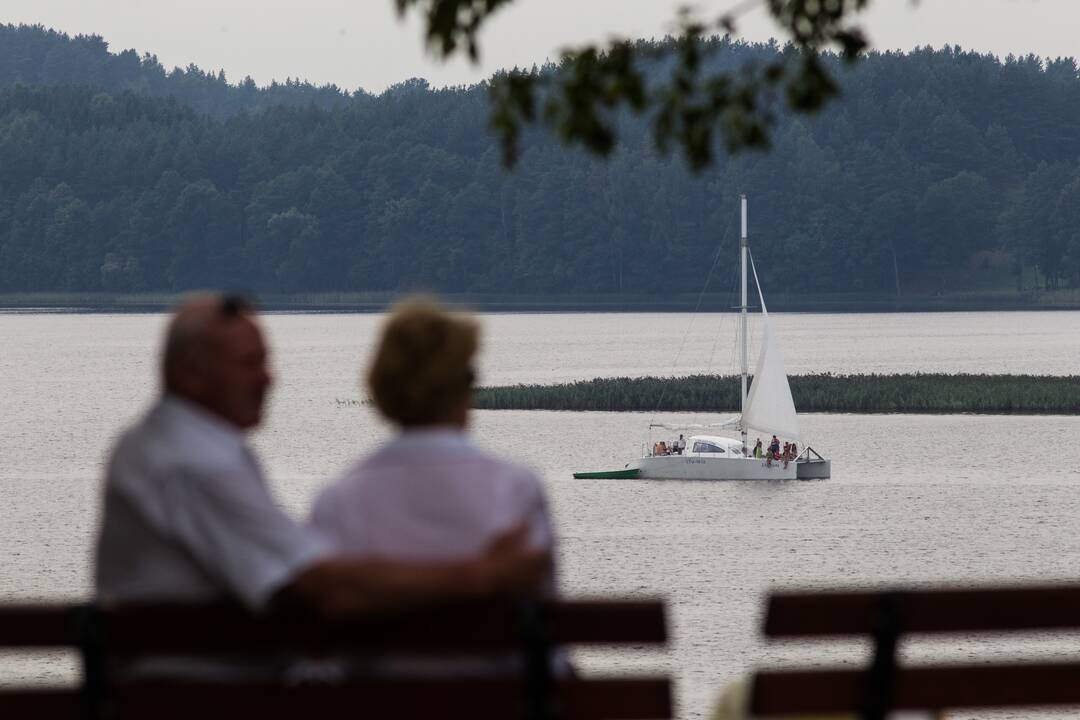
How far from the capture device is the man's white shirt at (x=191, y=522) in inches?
145

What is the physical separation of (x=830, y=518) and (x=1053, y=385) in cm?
3041

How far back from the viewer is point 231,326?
3916 mm

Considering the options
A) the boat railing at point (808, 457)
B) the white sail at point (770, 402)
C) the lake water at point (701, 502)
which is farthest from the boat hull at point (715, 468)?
the white sail at point (770, 402)

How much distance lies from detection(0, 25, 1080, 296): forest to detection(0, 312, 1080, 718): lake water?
6113 cm

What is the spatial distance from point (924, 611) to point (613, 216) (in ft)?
584

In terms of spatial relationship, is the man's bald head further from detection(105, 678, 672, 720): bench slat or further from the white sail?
the white sail

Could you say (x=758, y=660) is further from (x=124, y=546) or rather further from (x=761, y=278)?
(x=761, y=278)

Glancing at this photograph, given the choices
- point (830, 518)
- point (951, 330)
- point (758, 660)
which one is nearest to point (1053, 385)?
point (830, 518)

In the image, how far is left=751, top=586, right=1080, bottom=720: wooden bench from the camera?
4.05 metres

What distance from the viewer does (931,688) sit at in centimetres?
425

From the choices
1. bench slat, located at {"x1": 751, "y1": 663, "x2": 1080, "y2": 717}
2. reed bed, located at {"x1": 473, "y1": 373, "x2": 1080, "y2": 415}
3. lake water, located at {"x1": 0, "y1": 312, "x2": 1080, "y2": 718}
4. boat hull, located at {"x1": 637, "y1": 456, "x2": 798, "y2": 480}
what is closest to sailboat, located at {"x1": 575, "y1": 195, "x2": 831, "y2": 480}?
boat hull, located at {"x1": 637, "y1": 456, "x2": 798, "y2": 480}

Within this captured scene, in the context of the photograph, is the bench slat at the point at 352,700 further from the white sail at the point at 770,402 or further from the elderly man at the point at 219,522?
the white sail at the point at 770,402

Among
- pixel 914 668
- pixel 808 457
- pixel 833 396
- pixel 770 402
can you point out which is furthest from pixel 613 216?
pixel 914 668

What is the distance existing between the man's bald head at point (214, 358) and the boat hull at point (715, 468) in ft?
183
